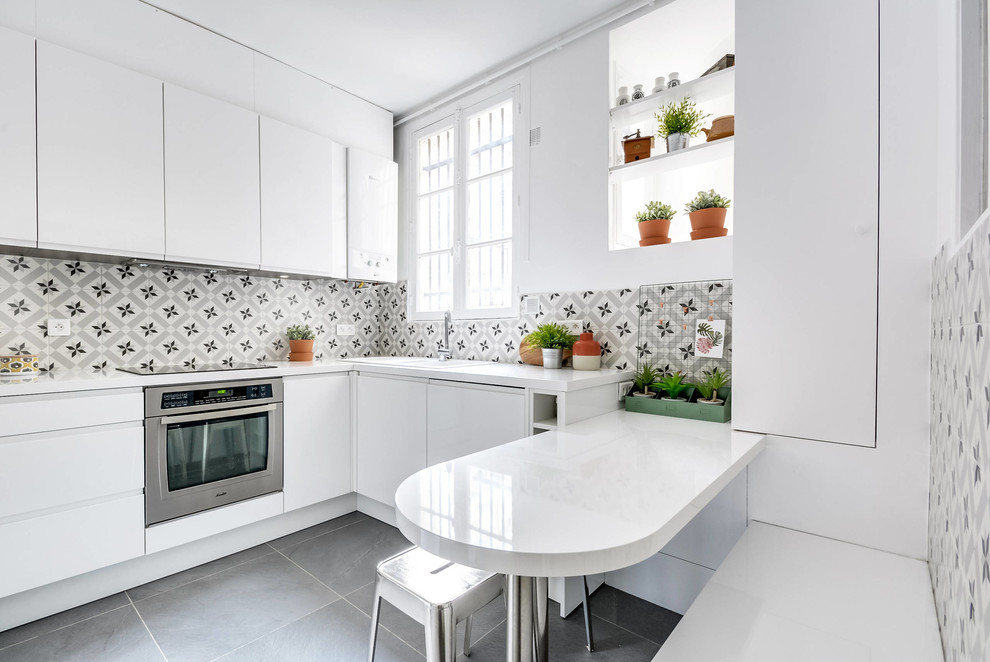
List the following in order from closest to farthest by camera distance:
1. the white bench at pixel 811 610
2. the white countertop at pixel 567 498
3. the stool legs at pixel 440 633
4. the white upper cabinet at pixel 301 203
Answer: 1. the white countertop at pixel 567 498
2. the white bench at pixel 811 610
3. the stool legs at pixel 440 633
4. the white upper cabinet at pixel 301 203

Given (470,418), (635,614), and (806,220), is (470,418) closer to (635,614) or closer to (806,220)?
(635,614)

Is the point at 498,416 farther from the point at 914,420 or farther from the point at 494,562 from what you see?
the point at 914,420

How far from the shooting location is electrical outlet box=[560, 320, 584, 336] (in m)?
2.57

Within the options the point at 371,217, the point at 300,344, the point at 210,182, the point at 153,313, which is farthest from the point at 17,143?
the point at 371,217

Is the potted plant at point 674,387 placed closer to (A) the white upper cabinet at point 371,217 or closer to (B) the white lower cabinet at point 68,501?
(A) the white upper cabinet at point 371,217

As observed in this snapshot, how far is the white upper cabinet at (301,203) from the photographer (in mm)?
2746

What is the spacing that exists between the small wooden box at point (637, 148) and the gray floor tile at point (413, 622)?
7.20ft

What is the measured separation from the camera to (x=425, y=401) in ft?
7.99

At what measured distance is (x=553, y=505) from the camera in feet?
3.22

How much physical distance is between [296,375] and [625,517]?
7.39 ft

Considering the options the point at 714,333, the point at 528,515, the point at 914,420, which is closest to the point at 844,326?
the point at 914,420

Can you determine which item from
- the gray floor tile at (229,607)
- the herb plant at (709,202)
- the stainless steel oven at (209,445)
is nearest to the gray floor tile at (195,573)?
the gray floor tile at (229,607)

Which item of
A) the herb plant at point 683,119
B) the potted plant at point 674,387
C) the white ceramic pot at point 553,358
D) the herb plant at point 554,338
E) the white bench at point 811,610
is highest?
the herb plant at point 683,119

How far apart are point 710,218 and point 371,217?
2.29 metres
